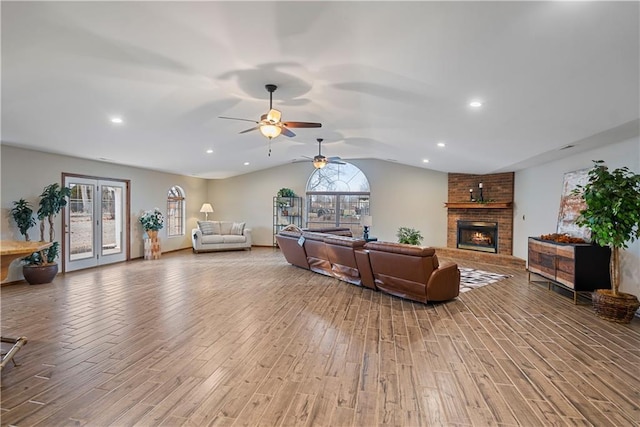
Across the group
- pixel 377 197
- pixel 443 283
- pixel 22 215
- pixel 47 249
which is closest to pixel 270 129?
pixel 443 283

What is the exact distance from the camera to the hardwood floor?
2207 millimetres

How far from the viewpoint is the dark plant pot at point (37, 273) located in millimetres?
5605

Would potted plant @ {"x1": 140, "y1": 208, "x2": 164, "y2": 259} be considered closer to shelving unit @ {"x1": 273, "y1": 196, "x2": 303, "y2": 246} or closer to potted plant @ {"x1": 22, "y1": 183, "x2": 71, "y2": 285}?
potted plant @ {"x1": 22, "y1": 183, "x2": 71, "y2": 285}

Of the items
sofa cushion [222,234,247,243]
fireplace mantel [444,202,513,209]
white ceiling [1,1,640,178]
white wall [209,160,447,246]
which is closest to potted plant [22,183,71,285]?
white ceiling [1,1,640,178]

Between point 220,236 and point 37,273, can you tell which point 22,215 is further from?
point 220,236

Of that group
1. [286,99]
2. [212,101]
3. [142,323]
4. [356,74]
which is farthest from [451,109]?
[142,323]

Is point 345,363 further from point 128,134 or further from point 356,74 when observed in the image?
point 128,134

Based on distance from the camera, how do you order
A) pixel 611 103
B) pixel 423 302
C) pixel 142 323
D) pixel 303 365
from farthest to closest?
1. pixel 423 302
2. pixel 142 323
3. pixel 611 103
4. pixel 303 365

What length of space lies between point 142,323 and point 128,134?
3.37 meters

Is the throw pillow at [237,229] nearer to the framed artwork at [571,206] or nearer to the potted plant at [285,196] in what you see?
the potted plant at [285,196]

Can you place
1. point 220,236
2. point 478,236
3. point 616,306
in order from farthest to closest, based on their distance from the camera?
point 220,236, point 478,236, point 616,306

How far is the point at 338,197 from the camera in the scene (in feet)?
35.4

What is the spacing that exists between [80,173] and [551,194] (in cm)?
994

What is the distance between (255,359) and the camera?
2.96 m
